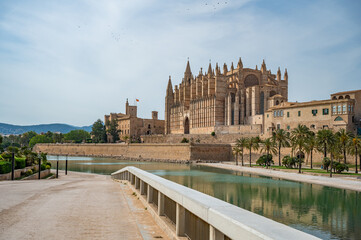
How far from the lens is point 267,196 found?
74.1 feet

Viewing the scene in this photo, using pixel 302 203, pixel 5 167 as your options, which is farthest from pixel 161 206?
pixel 5 167

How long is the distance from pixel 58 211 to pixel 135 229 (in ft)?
7.82

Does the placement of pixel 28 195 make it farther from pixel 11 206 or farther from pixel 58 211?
pixel 58 211

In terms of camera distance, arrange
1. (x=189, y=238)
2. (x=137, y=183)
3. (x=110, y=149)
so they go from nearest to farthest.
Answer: (x=189, y=238), (x=137, y=183), (x=110, y=149)

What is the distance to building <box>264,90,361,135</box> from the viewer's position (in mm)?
42375

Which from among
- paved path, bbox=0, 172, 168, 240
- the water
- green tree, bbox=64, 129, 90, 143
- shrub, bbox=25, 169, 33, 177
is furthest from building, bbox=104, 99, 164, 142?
paved path, bbox=0, 172, 168, 240

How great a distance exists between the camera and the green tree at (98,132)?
97375mm

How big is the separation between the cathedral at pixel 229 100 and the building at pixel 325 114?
653cm

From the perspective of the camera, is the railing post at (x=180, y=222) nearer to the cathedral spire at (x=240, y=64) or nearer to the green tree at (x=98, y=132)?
the cathedral spire at (x=240, y=64)

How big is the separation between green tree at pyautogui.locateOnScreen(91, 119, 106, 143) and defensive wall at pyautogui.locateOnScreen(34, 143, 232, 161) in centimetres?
1153

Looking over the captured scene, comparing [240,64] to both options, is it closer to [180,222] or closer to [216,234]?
[180,222]

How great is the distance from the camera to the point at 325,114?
4484 cm

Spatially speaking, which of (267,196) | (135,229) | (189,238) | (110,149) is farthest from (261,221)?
(110,149)

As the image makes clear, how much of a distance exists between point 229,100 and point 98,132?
150 feet
